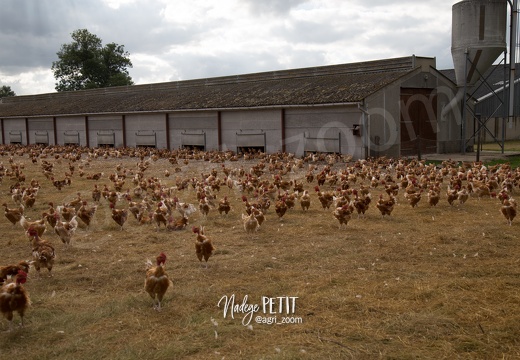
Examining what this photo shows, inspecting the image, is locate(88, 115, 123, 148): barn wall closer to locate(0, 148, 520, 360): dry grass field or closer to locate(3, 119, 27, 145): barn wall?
locate(3, 119, 27, 145): barn wall

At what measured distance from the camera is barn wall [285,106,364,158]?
23.6 meters

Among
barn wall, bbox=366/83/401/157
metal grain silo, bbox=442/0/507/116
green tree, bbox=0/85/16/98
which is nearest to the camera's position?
barn wall, bbox=366/83/401/157

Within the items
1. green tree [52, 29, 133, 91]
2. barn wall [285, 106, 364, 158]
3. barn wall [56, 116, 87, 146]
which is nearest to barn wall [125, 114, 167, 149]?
barn wall [56, 116, 87, 146]

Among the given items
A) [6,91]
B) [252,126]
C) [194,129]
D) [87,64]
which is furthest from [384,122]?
[6,91]

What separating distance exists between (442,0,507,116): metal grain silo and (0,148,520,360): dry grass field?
16.1 metres

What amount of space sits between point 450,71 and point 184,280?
45771 mm

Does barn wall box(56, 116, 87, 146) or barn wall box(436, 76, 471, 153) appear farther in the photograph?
barn wall box(56, 116, 87, 146)

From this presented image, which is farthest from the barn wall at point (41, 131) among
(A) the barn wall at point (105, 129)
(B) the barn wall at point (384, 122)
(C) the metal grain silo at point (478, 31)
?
(C) the metal grain silo at point (478, 31)

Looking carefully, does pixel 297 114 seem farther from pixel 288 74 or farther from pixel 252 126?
pixel 288 74

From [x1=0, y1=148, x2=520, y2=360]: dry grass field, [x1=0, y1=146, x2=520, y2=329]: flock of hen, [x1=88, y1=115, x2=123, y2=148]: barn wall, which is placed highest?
[x1=88, y1=115, x2=123, y2=148]: barn wall

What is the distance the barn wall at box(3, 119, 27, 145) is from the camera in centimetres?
4650

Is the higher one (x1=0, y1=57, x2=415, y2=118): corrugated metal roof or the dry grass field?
(x1=0, y1=57, x2=415, y2=118): corrugated metal roof

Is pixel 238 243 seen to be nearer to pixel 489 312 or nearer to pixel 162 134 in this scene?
pixel 489 312

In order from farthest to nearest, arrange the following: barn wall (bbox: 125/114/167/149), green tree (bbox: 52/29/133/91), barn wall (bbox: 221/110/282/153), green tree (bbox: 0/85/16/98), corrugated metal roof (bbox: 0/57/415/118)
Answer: green tree (bbox: 0/85/16/98), green tree (bbox: 52/29/133/91), barn wall (bbox: 125/114/167/149), barn wall (bbox: 221/110/282/153), corrugated metal roof (bbox: 0/57/415/118)
